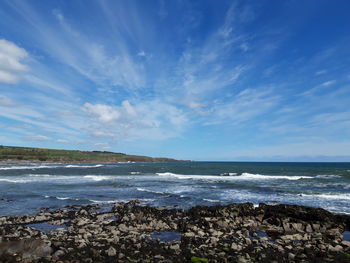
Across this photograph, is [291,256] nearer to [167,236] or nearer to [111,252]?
[167,236]

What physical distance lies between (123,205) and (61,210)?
4.73m

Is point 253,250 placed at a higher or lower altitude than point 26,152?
lower

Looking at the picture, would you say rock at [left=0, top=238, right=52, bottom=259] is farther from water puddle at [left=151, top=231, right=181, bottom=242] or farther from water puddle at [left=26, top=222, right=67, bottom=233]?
water puddle at [left=151, top=231, right=181, bottom=242]

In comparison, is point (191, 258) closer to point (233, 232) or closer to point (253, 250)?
point (253, 250)

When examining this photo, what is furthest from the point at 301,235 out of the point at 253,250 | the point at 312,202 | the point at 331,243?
the point at 312,202

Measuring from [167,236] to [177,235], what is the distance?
541 millimetres

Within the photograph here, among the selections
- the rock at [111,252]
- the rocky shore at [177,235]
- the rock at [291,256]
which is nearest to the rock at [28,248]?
the rocky shore at [177,235]

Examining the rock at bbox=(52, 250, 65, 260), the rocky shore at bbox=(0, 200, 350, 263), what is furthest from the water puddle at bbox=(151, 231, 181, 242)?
the rock at bbox=(52, 250, 65, 260)

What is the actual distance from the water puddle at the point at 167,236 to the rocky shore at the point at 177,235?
2.0 inches

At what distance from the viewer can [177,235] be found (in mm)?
12719

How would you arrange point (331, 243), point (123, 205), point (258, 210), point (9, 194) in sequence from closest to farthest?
point (331, 243), point (258, 210), point (123, 205), point (9, 194)

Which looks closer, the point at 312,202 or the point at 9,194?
the point at 312,202

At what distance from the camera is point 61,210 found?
18.3m

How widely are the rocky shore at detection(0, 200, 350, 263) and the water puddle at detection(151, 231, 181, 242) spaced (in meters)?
0.05
